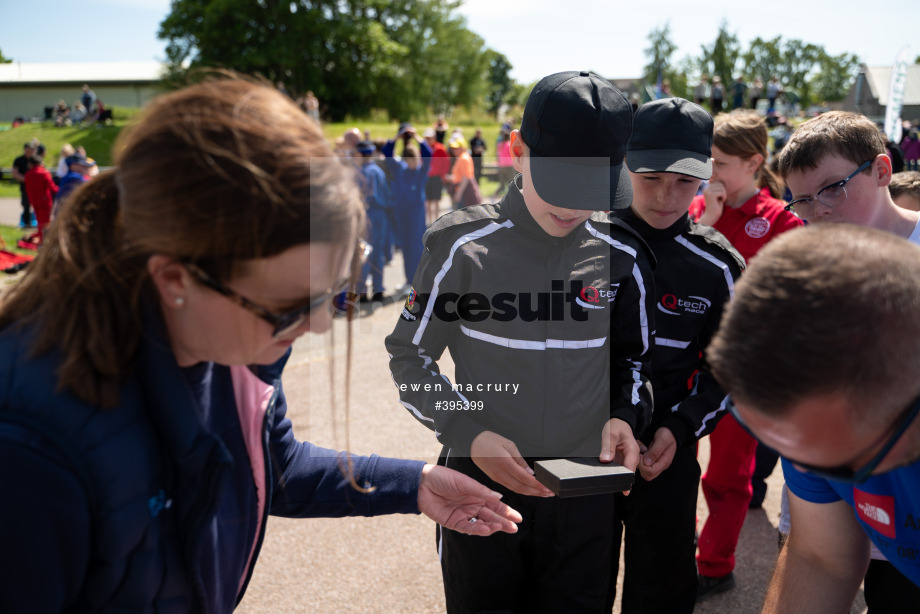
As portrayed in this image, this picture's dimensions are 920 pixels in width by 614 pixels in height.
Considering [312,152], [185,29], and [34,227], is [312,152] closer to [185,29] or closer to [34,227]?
[34,227]

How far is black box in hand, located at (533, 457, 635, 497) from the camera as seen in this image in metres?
1.79

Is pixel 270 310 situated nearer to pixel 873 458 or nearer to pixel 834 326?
pixel 834 326

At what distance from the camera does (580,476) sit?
1.81m

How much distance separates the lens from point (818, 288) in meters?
1.03

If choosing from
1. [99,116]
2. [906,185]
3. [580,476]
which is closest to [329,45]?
[99,116]

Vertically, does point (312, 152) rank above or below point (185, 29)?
below

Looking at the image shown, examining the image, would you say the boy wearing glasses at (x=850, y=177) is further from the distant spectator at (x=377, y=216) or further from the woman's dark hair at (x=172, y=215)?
the distant spectator at (x=377, y=216)

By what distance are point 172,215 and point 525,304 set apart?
Answer: 4.13 feet

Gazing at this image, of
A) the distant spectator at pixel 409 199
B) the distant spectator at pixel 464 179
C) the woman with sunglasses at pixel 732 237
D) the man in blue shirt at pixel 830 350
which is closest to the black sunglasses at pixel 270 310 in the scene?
the man in blue shirt at pixel 830 350

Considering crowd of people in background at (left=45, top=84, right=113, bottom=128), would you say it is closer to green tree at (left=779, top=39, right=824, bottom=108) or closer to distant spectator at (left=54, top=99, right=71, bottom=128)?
distant spectator at (left=54, top=99, right=71, bottom=128)

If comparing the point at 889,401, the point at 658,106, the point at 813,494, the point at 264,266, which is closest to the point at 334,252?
the point at 264,266

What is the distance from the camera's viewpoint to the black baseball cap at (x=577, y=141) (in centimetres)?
197

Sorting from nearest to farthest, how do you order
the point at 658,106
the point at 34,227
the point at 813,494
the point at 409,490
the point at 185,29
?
the point at 813,494, the point at 409,490, the point at 658,106, the point at 34,227, the point at 185,29

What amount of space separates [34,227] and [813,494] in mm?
18335
